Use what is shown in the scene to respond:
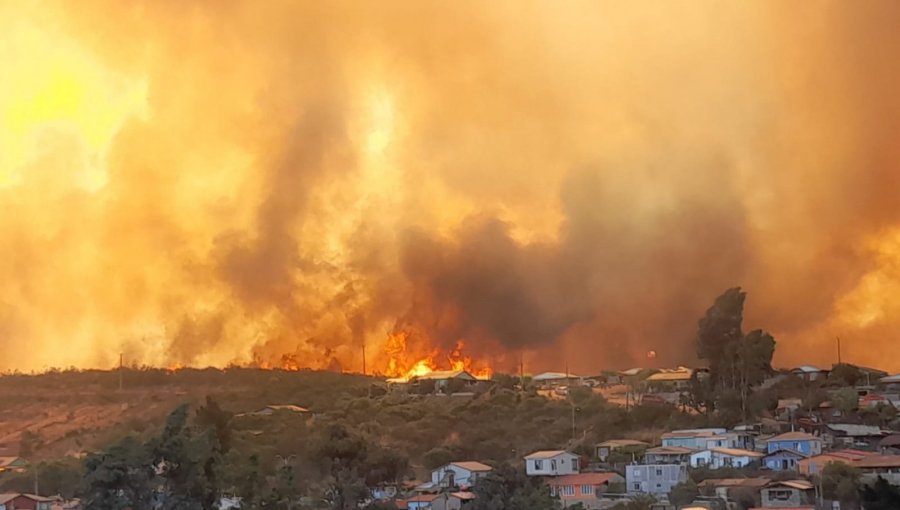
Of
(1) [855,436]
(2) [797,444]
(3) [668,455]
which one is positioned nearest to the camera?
(3) [668,455]

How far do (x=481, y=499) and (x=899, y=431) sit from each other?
24.6m

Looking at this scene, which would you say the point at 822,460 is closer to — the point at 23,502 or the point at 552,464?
the point at 552,464

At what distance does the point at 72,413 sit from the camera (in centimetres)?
7519

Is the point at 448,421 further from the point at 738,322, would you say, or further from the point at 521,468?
the point at 738,322

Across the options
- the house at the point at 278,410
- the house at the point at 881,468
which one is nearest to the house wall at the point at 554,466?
the house at the point at 881,468

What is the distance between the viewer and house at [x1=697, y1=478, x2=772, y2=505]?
46.2 metres

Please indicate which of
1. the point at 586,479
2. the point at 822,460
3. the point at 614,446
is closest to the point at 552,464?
the point at 586,479

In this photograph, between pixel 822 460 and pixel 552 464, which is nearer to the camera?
pixel 822 460

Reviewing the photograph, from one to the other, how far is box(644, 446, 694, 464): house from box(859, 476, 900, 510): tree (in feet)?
37.0

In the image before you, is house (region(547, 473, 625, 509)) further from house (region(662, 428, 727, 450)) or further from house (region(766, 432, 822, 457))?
house (region(766, 432, 822, 457))

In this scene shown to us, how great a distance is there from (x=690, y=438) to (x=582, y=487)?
7192 mm

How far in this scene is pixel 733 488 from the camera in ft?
154

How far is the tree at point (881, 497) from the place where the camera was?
38969mm

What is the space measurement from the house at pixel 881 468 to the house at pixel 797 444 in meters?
4.18
